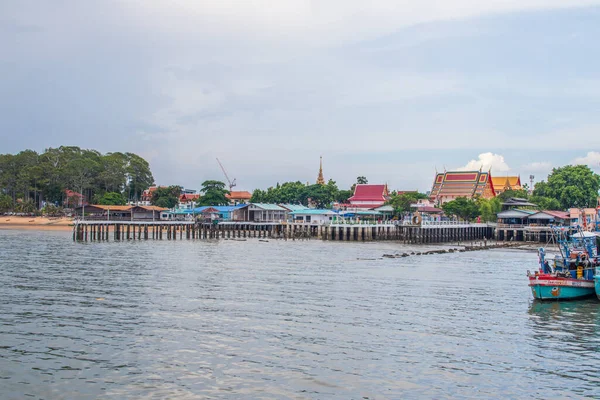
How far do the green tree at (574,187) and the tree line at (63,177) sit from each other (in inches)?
2905

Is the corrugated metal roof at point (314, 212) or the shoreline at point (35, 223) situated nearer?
the corrugated metal roof at point (314, 212)

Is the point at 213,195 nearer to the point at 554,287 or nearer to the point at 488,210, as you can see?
the point at 488,210

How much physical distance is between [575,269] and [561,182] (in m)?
81.0

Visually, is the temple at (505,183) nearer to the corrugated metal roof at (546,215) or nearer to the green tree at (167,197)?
the corrugated metal roof at (546,215)

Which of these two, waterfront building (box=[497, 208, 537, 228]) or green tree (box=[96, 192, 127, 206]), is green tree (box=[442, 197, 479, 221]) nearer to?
waterfront building (box=[497, 208, 537, 228])

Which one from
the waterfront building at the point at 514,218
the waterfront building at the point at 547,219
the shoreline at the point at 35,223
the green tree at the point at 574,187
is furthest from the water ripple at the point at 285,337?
the green tree at the point at 574,187

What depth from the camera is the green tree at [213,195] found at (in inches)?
4274

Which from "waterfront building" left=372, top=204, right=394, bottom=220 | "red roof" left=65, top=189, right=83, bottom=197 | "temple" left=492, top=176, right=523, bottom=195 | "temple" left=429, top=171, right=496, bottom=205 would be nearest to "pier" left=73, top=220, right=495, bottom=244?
"waterfront building" left=372, top=204, right=394, bottom=220

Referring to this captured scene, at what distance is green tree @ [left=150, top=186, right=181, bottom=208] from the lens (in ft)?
393

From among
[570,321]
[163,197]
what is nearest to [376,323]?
[570,321]

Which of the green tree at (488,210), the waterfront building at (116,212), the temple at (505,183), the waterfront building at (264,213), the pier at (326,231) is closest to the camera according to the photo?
the pier at (326,231)

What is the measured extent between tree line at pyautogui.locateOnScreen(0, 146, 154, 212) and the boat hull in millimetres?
89119

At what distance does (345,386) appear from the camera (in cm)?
1570

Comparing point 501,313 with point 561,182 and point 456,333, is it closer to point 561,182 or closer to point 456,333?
point 456,333
